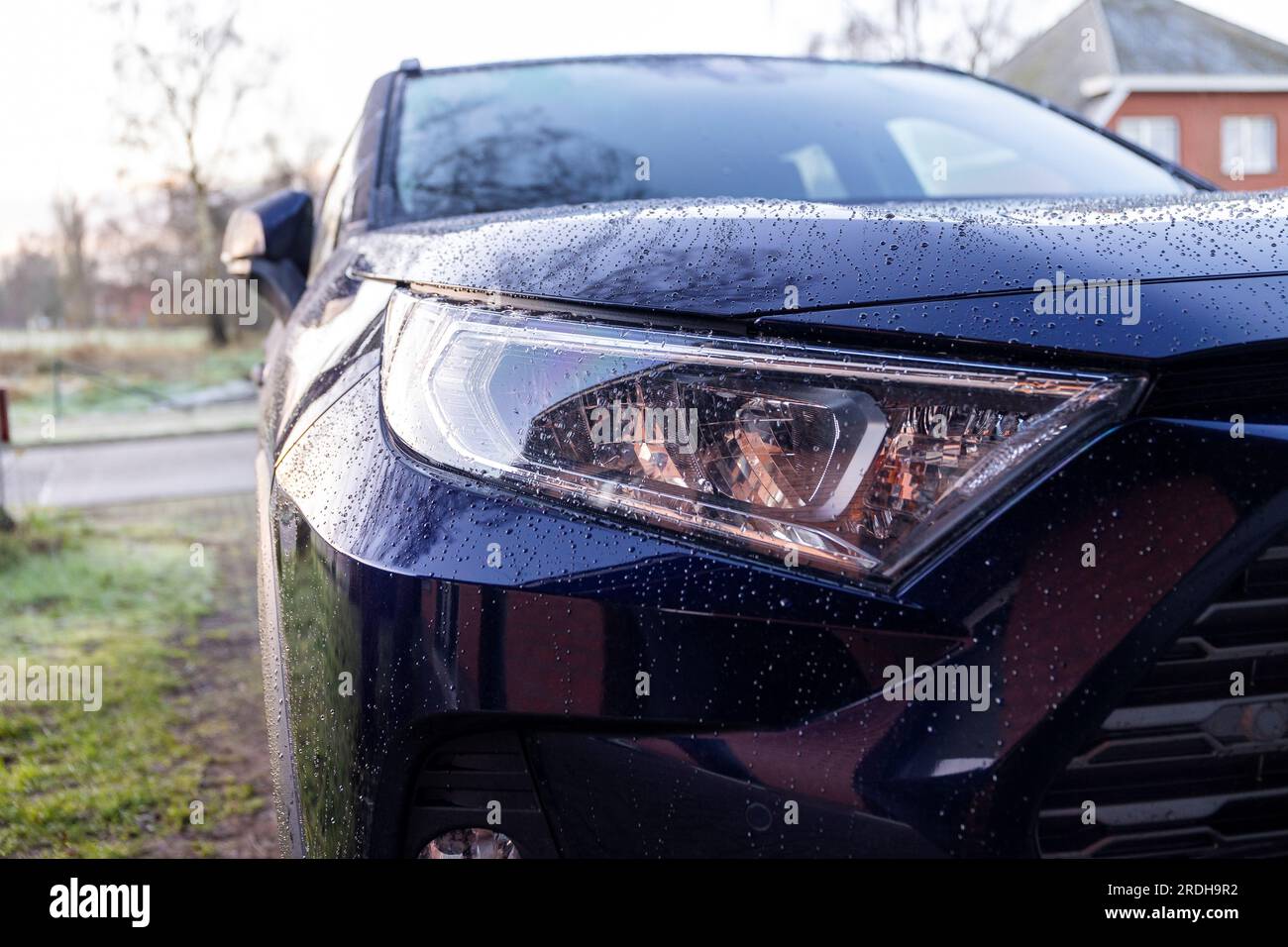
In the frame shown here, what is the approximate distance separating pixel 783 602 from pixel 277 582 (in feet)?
2.19

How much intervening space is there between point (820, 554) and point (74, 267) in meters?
32.0

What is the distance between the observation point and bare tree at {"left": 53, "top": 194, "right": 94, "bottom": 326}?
27.9 meters

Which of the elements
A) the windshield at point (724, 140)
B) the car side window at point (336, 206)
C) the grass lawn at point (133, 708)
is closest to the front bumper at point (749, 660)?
the windshield at point (724, 140)

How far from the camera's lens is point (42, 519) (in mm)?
6539

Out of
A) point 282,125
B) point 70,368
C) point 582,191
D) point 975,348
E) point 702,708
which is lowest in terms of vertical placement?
point 70,368

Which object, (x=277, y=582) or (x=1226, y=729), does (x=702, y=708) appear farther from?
(x=277, y=582)

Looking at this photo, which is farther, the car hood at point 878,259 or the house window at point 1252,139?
the house window at point 1252,139

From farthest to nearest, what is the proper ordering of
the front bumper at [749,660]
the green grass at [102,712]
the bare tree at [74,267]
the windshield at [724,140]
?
the bare tree at [74,267] < the green grass at [102,712] < the windshield at [724,140] < the front bumper at [749,660]

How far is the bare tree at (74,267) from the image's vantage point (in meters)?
27.9

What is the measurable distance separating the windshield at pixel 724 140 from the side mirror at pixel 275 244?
0.36 m

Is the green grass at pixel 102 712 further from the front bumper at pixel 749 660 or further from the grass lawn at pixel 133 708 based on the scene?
the front bumper at pixel 749 660

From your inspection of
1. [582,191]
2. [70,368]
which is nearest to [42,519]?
[582,191]

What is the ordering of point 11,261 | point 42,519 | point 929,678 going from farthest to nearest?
point 11,261
point 42,519
point 929,678

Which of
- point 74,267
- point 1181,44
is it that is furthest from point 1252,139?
point 74,267
